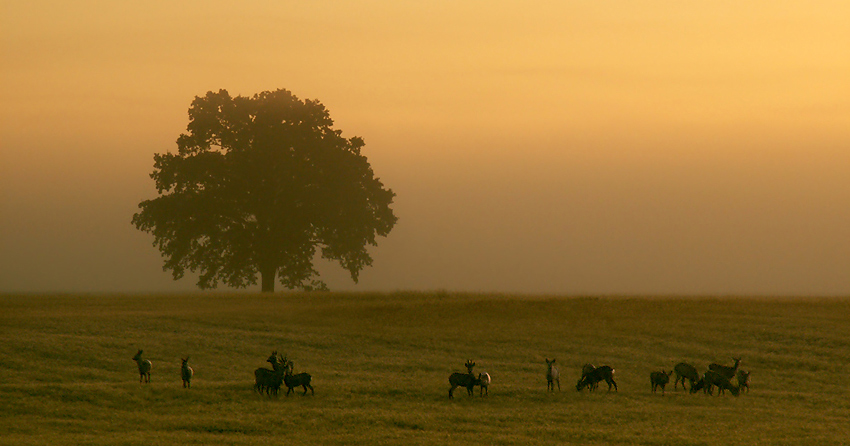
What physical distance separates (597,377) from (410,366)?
8233 mm

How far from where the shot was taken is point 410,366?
35438mm

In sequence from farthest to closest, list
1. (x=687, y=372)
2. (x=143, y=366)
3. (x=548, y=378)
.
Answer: (x=687, y=372) < (x=143, y=366) < (x=548, y=378)

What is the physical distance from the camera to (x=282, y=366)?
93.6 ft

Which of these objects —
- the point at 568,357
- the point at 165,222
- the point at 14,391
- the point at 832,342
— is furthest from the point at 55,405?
the point at 165,222

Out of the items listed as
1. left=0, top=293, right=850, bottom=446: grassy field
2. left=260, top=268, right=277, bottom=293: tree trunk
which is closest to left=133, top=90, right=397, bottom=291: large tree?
left=260, top=268, right=277, bottom=293: tree trunk

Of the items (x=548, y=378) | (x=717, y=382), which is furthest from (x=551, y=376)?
(x=717, y=382)

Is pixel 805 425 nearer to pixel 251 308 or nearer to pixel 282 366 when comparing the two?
pixel 282 366

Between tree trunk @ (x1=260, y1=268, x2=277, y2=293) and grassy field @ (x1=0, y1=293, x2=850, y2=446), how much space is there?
11.9 m

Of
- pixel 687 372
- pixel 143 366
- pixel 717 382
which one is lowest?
pixel 143 366

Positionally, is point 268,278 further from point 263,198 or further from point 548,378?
point 548,378

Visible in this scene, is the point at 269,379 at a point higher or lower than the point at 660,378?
lower

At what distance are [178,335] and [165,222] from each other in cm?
3081

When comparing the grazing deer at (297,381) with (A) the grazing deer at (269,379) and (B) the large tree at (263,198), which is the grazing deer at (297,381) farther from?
(B) the large tree at (263,198)

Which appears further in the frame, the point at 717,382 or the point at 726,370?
the point at 726,370
